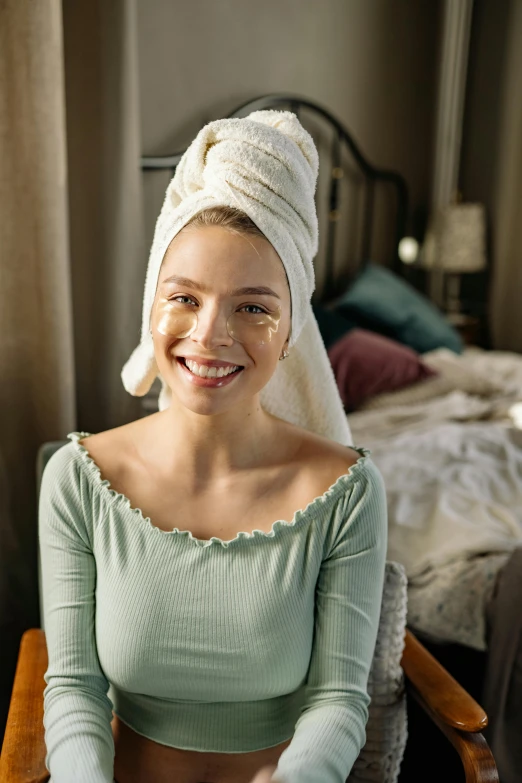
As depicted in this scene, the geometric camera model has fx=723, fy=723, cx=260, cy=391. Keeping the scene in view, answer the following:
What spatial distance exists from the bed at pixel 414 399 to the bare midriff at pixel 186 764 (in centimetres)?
68

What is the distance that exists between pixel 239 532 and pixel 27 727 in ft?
1.38

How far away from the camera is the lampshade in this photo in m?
3.66

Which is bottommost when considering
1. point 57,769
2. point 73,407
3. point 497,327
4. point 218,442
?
point 497,327

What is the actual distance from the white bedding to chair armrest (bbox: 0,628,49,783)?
86cm

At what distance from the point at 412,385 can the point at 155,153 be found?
1.27 meters

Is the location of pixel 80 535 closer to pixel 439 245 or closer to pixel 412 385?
pixel 412 385

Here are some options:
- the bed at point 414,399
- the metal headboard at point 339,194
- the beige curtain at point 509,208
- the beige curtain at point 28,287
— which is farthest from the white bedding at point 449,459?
the beige curtain at point 28,287

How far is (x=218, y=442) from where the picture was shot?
1080 mm

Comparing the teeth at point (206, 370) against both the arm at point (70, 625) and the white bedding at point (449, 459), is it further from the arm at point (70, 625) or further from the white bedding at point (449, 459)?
the white bedding at point (449, 459)

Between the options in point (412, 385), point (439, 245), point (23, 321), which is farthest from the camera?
point (439, 245)

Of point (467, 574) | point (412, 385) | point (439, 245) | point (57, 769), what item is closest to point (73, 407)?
point (57, 769)

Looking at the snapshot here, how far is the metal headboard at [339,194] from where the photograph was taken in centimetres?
309

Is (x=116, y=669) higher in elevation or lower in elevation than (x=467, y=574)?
higher

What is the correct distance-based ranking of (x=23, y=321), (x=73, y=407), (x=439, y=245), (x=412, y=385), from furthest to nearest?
(x=439, y=245) < (x=412, y=385) < (x=73, y=407) < (x=23, y=321)
